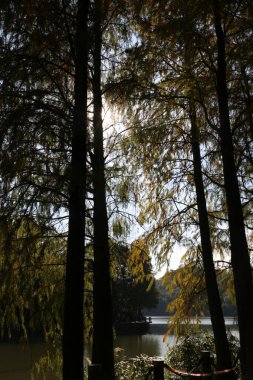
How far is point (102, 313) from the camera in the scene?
6.29m

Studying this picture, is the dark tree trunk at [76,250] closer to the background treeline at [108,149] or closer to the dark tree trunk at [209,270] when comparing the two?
the background treeline at [108,149]

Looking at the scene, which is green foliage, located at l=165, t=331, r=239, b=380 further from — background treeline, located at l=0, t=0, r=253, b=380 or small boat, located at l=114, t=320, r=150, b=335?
small boat, located at l=114, t=320, r=150, b=335

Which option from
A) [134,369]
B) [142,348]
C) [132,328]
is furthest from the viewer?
[132,328]

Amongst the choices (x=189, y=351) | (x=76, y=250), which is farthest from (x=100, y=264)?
(x=189, y=351)

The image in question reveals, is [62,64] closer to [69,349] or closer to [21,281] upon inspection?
[21,281]

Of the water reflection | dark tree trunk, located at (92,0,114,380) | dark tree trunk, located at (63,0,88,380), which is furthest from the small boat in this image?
dark tree trunk, located at (63,0,88,380)

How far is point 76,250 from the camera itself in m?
4.83

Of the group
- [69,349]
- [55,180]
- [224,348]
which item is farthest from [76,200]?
[224,348]

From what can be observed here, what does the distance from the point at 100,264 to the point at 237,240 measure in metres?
2.18

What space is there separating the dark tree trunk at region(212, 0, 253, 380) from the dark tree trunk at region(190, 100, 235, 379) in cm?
134

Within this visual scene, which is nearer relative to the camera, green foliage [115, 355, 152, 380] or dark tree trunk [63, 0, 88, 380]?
dark tree trunk [63, 0, 88, 380]

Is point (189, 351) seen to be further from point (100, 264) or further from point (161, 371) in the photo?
point (161, 371)

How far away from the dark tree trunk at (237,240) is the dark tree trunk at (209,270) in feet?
4.38

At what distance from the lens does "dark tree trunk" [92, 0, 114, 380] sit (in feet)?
20.2
